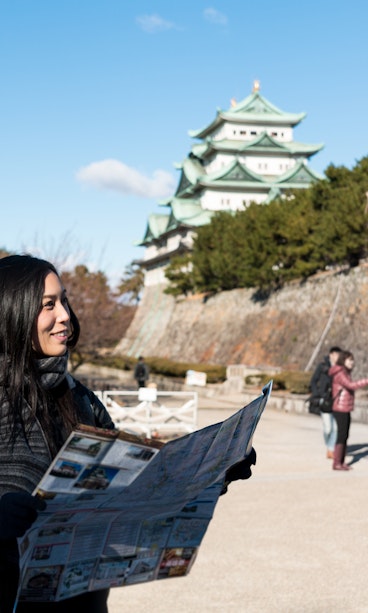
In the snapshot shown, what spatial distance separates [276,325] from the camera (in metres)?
35.7

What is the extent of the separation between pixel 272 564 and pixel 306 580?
1.46 ft

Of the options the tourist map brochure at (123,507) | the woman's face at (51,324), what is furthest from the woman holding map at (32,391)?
the tourist map brochure at (123,507)

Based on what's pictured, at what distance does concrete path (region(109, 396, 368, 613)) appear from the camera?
4867 mm

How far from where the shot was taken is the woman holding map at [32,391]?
89.0 inches

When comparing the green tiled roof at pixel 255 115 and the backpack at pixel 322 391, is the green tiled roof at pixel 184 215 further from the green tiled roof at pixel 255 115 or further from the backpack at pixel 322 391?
the backpack at pixel 322 391

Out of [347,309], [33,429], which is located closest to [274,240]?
[347,309]

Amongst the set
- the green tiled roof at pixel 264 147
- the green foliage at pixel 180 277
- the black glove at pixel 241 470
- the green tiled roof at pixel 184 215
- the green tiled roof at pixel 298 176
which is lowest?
the black glove at pixel 241 470

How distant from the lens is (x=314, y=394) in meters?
11.0

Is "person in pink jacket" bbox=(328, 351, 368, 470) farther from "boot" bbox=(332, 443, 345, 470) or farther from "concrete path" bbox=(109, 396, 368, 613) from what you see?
"concrete path" bbox=(109, 396, 368, 613)

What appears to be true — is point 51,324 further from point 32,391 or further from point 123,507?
point 123,507

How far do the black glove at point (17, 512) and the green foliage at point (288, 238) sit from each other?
26.6 m

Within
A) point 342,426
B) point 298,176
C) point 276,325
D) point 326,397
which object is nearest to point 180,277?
point 298,176

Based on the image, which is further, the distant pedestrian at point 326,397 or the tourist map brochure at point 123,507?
the distant pedestrian at point 326,397

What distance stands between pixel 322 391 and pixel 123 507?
9010mm
